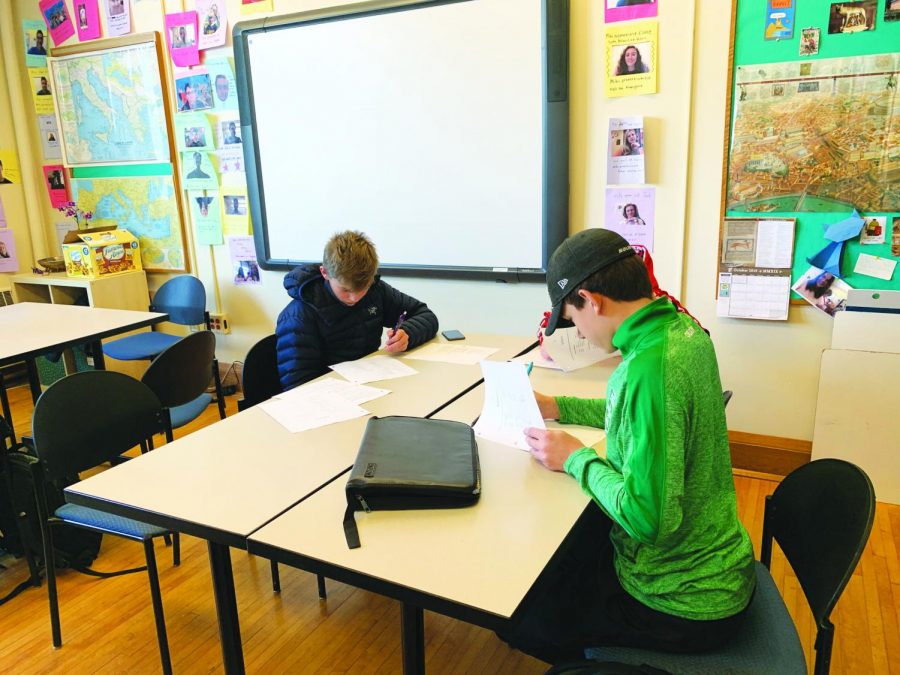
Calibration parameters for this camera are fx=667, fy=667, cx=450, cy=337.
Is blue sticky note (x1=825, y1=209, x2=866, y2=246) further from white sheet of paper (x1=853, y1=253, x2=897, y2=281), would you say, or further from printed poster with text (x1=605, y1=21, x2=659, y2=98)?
printed poster with text (x1=605, y1=21, x2=659, y2=98)

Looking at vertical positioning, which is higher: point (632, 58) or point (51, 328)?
point (632, 58)

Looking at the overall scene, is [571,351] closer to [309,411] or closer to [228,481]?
[309,411]

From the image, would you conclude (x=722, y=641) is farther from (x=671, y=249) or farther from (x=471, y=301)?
(x=471, y=301)

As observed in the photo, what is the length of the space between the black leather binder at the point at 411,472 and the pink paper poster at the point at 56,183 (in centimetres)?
407

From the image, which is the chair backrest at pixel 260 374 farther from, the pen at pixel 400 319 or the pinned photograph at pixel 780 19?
the pinned photograph at pixel 780 19

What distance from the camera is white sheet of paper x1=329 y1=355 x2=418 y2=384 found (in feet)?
6.66

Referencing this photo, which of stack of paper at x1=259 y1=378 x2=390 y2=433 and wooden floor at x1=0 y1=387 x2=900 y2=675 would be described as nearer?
stack of paper at x1=259 y1=378 x2=390 y2=433

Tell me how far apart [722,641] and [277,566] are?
147 centimetres

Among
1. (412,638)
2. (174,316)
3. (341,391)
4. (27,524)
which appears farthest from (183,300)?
(412,638)

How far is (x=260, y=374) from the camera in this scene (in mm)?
2211

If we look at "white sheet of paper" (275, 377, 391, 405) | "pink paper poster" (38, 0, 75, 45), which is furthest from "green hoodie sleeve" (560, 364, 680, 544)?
"pink paper poster" (38, 0, 75, 45)

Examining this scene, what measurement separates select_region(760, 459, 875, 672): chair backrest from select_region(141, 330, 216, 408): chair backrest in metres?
1.92

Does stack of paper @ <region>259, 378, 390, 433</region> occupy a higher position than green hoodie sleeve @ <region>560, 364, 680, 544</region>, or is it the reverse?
green hoodie sleeve @ <region>560, 364, 680, 544</region>

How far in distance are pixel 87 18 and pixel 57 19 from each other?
0.27m
